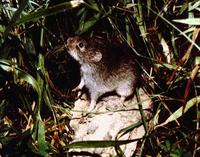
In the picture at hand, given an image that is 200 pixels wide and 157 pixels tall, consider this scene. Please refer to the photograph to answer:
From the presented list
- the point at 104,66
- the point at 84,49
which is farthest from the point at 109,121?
the point at 84,49

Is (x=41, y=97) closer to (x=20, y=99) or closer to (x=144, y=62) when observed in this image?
(x=20, y=99)

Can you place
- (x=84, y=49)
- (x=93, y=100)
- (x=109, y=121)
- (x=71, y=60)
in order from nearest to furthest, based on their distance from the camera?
(x=84, y=49) → (x=109, y=121) → (x=93, y=100) → (x=71, y=60)

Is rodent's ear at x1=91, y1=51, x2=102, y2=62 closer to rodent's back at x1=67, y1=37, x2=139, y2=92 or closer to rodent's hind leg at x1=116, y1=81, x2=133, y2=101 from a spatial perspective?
rodent's back at x1=67, y1=37, x2=139, y2=92

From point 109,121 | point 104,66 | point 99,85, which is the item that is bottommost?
point 109,121

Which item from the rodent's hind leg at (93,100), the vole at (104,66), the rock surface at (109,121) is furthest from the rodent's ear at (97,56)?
the rock surface at (109,121)

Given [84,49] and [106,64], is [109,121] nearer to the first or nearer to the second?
[106,64]

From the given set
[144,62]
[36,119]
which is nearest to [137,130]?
[144,62]
